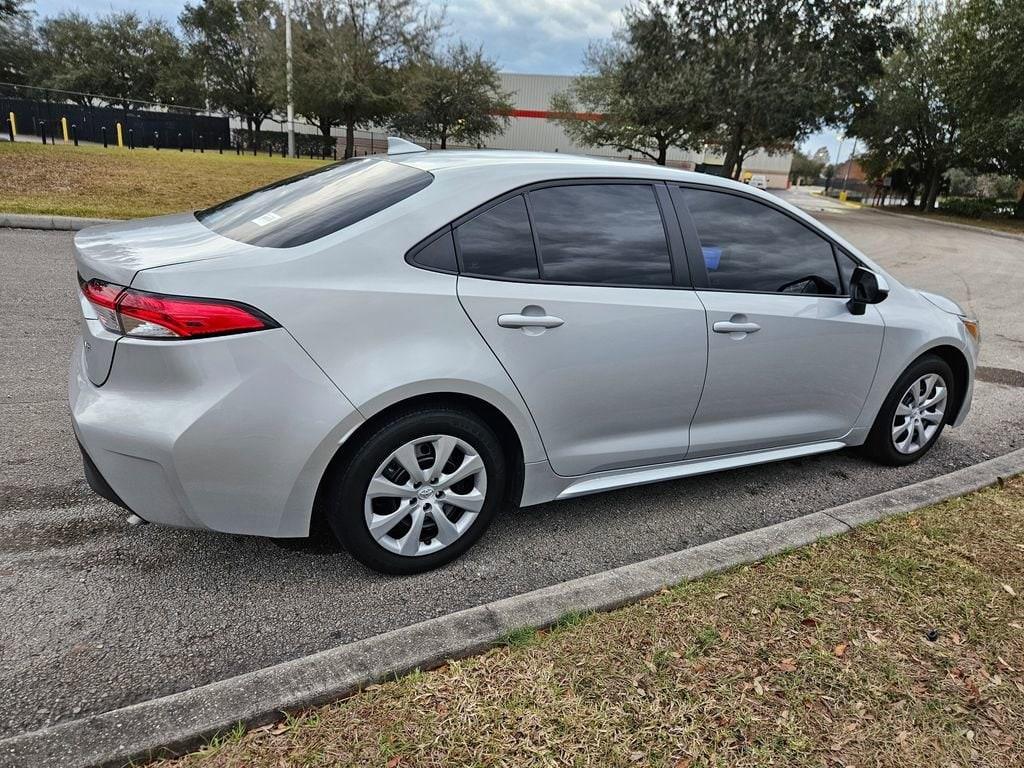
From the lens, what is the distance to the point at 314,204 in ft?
9.52

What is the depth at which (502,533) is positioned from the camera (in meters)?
3.29

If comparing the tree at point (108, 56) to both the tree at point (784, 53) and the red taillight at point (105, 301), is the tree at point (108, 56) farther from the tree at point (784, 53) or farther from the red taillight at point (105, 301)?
the red taillight at point (105, 301)

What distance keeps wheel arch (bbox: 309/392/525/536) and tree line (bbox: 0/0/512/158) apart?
87.3 feet

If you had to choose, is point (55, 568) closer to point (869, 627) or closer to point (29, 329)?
point (869, 627)

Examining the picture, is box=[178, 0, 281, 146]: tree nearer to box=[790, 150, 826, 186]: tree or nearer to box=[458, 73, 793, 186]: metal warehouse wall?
box=[458, 73, 793, 186]: metal warehouse wall

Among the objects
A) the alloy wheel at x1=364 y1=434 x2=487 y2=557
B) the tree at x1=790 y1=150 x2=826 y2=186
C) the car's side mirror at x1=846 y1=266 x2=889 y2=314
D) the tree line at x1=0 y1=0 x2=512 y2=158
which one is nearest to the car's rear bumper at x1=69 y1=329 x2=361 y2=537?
the alloy wheel at x1=364 y1=434 x2=487 y2=557

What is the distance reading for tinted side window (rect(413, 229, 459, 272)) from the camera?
2.64m

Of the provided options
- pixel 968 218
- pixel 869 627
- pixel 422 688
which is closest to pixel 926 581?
pixel 869 627

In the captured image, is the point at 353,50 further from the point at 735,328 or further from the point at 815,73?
the point at 735,328

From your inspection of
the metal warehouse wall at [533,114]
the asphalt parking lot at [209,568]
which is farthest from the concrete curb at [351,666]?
the metal warehouse wall at [533,114]

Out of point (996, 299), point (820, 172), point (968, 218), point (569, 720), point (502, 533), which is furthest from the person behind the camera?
point (820, 172)

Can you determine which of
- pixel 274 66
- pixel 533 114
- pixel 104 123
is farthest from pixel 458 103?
pixel 533 114

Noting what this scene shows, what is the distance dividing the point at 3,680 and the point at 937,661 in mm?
3038

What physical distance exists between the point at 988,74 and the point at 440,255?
37.6m
